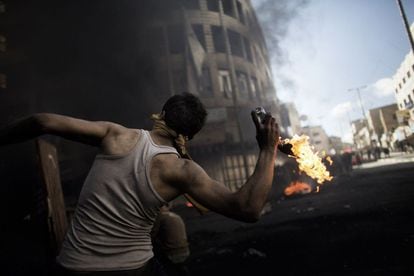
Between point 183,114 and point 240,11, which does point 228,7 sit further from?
point 183,114

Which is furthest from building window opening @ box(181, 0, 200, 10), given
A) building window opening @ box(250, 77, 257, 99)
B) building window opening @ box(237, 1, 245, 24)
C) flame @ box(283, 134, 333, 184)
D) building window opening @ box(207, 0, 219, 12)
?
flame @ box(283, 134, 333, 184)

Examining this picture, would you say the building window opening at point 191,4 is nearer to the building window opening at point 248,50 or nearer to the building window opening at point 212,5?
the building window opening at point 212,5

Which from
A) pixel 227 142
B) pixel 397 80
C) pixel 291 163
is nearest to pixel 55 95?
pixel 227 142

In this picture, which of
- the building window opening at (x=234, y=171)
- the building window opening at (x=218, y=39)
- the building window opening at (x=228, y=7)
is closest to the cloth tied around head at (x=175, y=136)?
the building window opening at (x=234, y=171)

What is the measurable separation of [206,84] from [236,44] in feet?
23.3

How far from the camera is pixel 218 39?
27.0m

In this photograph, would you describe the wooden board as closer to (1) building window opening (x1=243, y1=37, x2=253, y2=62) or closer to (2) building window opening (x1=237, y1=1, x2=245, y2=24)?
(1) building window opening (x1=243, y1=37, x2=253, y2=62)

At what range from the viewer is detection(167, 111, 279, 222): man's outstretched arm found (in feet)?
Answer: 4.73

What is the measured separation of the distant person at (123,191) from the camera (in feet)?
4.87

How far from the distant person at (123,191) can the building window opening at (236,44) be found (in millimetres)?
28518

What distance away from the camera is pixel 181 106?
1725 mm

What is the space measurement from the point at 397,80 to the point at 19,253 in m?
49.7

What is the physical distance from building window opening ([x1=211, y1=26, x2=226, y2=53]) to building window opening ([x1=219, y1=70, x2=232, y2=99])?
83.5 inches

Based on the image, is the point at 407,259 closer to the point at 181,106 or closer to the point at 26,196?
the point at 181,106
